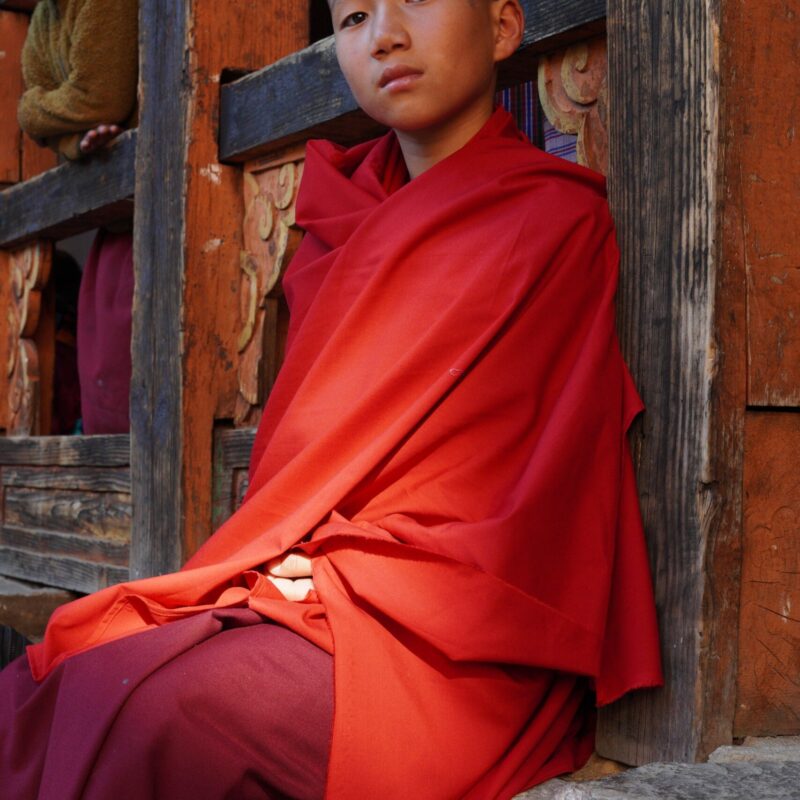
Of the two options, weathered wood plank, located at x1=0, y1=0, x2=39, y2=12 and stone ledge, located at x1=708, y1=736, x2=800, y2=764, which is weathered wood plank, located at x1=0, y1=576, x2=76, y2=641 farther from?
stone ledge, located at x1=708, y1=736, x2=800, y2=764

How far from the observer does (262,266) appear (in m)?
3.05

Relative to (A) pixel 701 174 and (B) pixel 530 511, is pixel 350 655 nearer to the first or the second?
(B) pixel 530 511

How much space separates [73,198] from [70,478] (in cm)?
86

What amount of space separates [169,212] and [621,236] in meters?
1.58

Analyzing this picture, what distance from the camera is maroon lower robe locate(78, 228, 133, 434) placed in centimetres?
386

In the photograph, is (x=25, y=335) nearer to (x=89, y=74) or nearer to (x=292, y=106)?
(x=89, y=74)

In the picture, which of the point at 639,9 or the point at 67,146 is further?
the point at 67,146

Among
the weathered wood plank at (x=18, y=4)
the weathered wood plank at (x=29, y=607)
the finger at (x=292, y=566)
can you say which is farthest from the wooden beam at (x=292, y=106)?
the weathered wood plank at (x=18, y=4)

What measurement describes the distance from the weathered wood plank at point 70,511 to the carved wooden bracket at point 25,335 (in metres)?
0.25

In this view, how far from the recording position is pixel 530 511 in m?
1.66

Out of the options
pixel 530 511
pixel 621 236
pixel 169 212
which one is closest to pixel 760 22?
pixel 621 236

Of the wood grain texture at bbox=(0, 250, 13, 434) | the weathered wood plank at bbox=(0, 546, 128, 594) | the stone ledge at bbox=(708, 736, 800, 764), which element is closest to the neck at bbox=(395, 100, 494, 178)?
the stone ledge at bbox=(708, 736, 800, 764)

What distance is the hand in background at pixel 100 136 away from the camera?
143 inches

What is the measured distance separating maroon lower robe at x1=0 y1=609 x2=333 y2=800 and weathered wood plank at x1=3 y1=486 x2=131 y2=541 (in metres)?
2.01
